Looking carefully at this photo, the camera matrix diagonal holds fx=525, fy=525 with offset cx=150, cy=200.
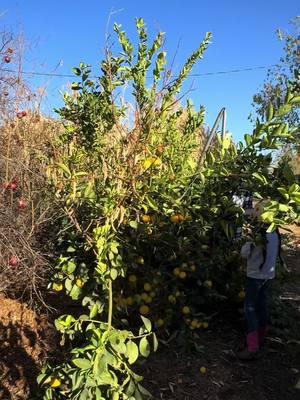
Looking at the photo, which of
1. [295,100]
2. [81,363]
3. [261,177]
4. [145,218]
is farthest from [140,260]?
[295,100]

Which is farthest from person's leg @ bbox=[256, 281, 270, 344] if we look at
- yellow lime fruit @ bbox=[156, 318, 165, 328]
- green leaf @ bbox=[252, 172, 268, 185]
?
green leaf @ bbox=[252, 172, 268, 185]

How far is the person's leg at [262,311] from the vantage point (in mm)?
4285

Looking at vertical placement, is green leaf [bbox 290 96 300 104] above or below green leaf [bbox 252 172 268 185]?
above

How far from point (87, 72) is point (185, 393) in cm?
224

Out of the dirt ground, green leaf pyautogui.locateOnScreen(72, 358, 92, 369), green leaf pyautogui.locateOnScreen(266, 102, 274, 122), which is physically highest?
green leaf pyautogui.locateOnScreen(266, 102, 274, 122)

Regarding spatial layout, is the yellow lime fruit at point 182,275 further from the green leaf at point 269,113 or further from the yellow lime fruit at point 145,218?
the green leaf at point 269,113

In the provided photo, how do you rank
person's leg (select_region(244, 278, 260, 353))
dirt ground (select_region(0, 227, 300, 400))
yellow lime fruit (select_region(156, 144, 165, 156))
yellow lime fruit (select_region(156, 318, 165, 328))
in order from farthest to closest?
1. person's leg (select_region(244, 278, 260, 353))
2. yellow lime fruit (select_region(156, 318, 165, 328))
3. dirt ground (select_region(0, 227, 300, 400))
4. yellow lime fruit (select_region(156, 144, 165, 156))

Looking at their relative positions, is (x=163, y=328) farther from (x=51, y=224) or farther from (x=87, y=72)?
(x=87, y=72)

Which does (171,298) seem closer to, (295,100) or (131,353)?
(131,353)

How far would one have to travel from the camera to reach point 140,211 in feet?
11.6

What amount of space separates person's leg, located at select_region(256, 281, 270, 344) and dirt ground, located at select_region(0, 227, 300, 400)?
137mm

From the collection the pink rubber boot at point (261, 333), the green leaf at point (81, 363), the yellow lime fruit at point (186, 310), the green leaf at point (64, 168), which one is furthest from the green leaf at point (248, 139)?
the pink rubber boot at point (261, 333)

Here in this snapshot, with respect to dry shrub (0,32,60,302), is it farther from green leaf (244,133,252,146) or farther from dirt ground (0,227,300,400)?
green leaf (244,133,252,146)

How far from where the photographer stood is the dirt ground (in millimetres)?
3643
